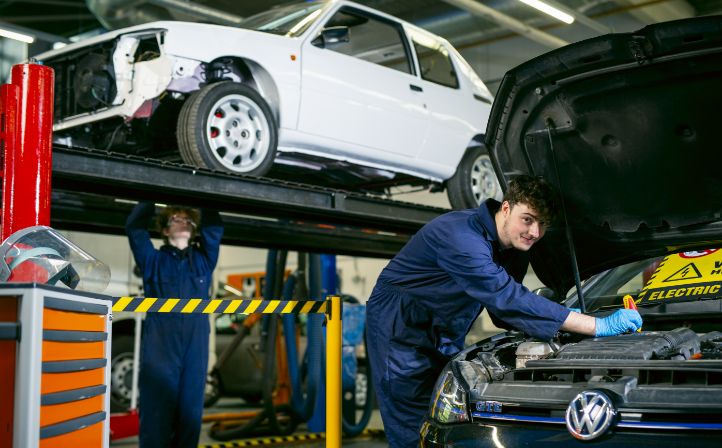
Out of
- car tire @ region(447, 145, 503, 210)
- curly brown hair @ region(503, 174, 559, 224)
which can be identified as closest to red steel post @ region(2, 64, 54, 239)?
curly brown hair @ region(503, 174, 559, 224)

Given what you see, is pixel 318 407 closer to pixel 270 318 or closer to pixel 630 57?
pixel 270 318

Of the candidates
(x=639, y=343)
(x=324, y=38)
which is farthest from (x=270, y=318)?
(x=639, y=343)

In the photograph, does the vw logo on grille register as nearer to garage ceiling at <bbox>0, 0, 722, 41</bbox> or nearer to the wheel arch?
the wheel arch

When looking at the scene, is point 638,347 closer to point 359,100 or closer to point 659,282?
point 659,282

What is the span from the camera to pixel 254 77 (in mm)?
5266

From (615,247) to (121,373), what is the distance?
685 centimetres

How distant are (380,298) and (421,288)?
A: 211 millimetres

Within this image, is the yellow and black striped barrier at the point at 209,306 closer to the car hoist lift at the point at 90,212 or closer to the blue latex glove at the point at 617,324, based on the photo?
the car hoist lift at the point at 90,212

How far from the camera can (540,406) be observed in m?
2.53

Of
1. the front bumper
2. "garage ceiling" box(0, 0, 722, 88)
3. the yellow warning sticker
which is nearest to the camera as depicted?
the front bumper

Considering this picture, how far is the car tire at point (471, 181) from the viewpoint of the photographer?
6656 millimetres

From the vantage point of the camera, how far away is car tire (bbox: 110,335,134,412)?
9008 millimetres

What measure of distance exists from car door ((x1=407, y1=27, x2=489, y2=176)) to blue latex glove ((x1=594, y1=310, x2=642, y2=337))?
3.49m

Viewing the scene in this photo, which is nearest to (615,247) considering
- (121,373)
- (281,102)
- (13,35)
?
(281,102)
